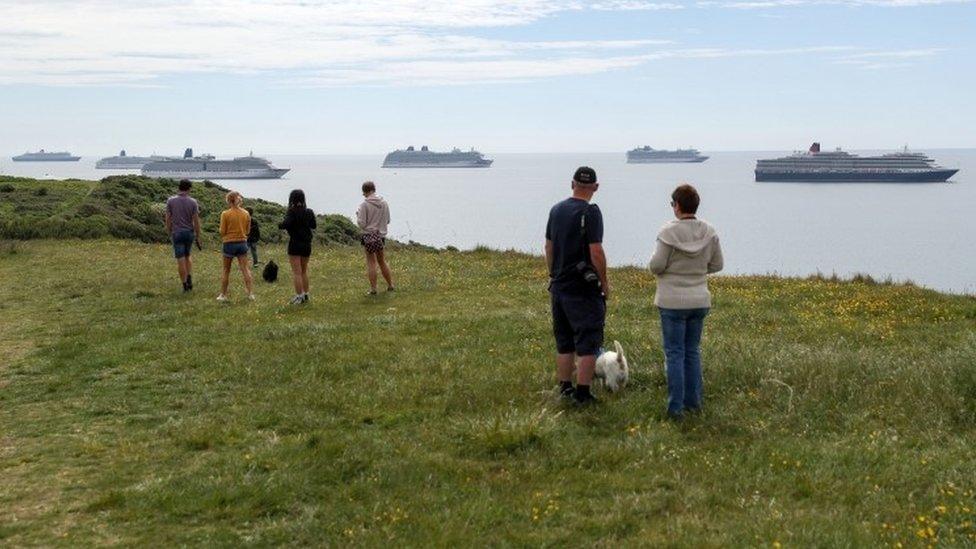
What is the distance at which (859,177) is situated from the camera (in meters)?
166

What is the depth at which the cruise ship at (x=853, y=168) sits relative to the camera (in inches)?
6526

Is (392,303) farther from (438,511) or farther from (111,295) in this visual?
(438,511)

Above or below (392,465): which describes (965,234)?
below

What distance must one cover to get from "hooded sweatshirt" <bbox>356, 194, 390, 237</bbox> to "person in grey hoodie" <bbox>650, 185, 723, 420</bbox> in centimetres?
952

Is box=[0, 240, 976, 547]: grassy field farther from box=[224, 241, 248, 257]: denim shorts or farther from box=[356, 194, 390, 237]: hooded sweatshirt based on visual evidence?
box=[356, 194, 390, 237]: hooded sweatshirt

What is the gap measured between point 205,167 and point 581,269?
176 m

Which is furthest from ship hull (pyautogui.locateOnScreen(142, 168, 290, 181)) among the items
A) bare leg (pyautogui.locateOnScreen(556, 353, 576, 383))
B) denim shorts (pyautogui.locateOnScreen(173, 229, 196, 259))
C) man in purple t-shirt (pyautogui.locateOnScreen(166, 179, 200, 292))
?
bare leg (pyautogui.locateOnScreen(556, 353, 576, 383))

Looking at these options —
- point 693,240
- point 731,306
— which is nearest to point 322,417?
Result: point 693,240

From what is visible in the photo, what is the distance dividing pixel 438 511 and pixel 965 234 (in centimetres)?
10434

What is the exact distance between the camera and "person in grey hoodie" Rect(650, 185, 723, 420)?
8.74 metres

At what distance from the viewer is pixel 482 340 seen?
1316cm

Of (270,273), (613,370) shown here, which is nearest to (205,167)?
(270,273)

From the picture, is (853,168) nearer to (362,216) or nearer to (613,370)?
(362,216)

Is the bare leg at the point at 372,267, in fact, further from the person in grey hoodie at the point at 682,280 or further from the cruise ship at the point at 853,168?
the cruise ship at the point at 853,168
